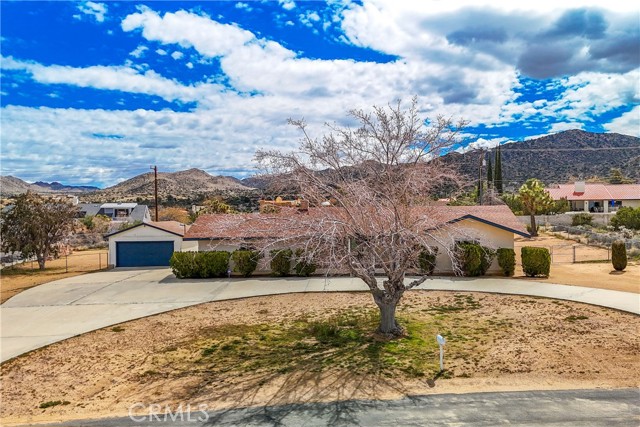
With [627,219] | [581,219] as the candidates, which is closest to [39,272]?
[627,219]

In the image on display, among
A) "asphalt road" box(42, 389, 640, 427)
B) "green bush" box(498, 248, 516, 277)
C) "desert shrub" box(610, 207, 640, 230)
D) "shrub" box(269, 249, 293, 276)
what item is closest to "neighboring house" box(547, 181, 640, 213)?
"desert shrub" box(610, 207, 640, 230)

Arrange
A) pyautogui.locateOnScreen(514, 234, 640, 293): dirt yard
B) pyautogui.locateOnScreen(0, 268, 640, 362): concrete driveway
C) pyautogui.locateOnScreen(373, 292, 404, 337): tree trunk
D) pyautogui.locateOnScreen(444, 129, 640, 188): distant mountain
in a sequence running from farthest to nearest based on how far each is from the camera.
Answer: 1. pyautogui.locateOnScreen(444, 129, 640, 188): distant mountain
2. pyautogui.locateOnScreen(514, 234, 640, 293): dirt yard
3. pyautogui.locateOnScreen(0, 268, 640, 362): concrete driveway
4. pyautogui.locateOnScreen(373, 292, 404, 337): tree trunk

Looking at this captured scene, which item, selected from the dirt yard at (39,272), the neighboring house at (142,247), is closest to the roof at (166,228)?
the neighboring house at (142,247)

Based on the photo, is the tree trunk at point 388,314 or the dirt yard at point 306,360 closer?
the dirt yard at point 306,360

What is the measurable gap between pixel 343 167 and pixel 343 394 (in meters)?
6.40

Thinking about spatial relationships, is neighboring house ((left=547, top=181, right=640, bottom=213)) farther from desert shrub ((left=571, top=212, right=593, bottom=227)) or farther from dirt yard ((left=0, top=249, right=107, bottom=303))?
dirt yard ((left=0, top=249, right=107, bottom=303))

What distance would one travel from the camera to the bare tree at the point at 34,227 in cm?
2706

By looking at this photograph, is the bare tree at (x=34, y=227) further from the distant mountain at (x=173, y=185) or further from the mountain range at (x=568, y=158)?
the distant mountain at (x=173, y=185)

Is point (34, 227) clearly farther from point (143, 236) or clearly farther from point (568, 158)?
Answer: point (568, 158)

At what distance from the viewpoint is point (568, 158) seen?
90750 millimetres

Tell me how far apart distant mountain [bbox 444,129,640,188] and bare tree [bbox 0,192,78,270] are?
7233 cm

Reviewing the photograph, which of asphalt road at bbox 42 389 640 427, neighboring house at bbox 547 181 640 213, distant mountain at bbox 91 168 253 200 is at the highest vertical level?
distant mountain at bbox 91 168 253 200

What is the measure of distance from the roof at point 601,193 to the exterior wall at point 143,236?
46343mm

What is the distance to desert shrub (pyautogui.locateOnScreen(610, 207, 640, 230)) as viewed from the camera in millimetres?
35969
